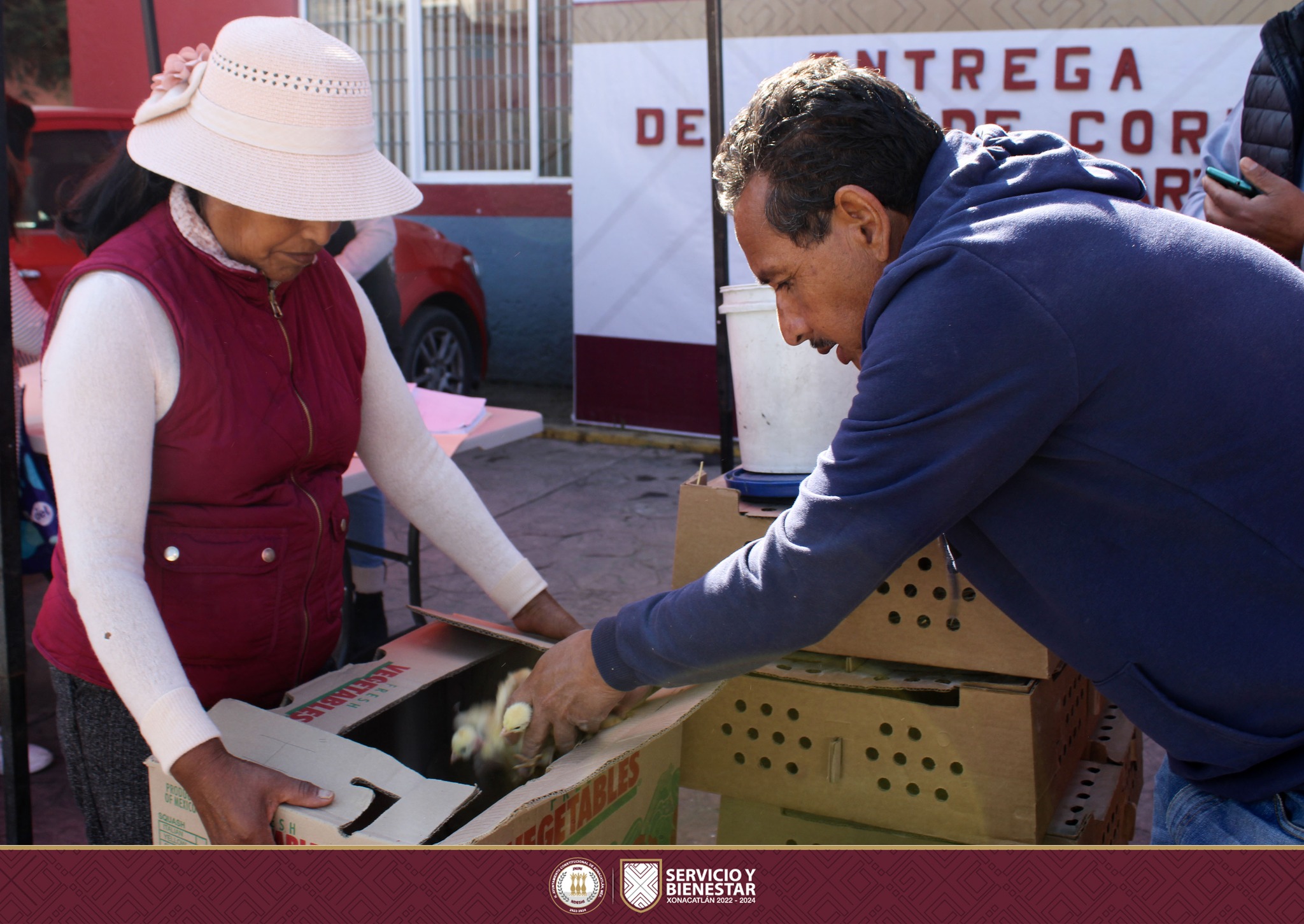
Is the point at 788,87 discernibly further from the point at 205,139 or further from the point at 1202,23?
the point at 1202,23

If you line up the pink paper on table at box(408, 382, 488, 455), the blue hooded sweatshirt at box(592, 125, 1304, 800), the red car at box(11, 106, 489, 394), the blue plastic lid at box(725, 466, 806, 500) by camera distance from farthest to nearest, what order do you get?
1. the red car at box(11, 106, 489, 394)
2. the pink paper on table at box(408, 382, 488, 455)
3. the blue plastic lid at box(725, 466, 806, 500)
4. the blue hooded sweatshirt at box(592, 125, 1304, 800)

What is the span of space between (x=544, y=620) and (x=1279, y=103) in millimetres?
1935

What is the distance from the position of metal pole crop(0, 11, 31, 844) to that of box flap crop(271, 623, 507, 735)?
498 mm

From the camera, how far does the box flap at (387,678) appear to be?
Result: 1.54m

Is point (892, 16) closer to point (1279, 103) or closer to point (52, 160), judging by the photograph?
point (1279, 103)

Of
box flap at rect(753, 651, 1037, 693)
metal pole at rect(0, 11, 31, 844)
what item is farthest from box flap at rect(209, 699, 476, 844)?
box flap at rect(753, 651, 1037, 693)

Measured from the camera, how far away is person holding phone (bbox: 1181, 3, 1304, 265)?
2.28 meters

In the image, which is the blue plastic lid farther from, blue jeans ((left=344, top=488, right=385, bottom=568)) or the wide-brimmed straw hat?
blue jeans ((left=344, top=488, right=385, bottom=568))

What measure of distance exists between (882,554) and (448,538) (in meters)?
0.97

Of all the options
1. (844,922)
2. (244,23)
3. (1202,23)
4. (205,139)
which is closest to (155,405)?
(205,139)

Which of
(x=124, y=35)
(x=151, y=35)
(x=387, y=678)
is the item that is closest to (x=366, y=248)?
(x=151, y=35)

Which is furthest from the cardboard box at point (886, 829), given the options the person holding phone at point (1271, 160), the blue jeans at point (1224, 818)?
the person holding phone at point (1271, 160)

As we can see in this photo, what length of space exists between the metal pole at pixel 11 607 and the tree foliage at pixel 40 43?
31.5ft

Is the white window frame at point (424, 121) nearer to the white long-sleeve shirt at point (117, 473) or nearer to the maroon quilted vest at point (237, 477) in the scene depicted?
the maroon quilted vest at point (237, 477)
